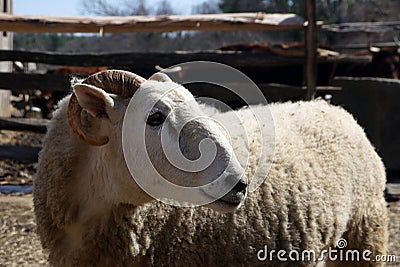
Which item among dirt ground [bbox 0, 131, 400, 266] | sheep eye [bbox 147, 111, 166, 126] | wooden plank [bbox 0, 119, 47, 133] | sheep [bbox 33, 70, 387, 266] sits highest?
sheep eye [bbox 147, 111, 166, 126]

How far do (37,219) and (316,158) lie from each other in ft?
5.28

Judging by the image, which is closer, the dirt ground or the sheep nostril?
the sheep nostril

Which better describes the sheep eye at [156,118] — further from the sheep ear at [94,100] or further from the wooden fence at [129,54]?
the wooden fence at [129,54]

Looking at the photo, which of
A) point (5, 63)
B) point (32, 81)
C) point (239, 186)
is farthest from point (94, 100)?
point (5, 63)

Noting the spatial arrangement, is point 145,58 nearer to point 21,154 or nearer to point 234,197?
point 21,154

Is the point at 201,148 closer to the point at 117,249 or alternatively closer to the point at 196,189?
the point at 196,189

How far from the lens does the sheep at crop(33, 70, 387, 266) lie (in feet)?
9.55

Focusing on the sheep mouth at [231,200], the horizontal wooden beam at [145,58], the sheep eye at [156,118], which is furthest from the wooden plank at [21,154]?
the sheep mouth at [231,200]

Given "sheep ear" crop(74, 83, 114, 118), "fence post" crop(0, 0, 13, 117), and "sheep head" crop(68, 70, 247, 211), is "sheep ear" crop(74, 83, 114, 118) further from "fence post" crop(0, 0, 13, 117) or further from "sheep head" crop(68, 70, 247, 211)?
"fence post" crop(0, 0, 13, 117)

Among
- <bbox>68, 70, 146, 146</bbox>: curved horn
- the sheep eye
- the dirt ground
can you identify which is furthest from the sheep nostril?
the dirt ground

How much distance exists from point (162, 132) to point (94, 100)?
384 millimetres

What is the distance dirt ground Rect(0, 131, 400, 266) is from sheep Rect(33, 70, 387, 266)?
1.78 m

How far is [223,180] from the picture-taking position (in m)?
2.65

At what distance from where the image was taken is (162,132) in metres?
2.83
